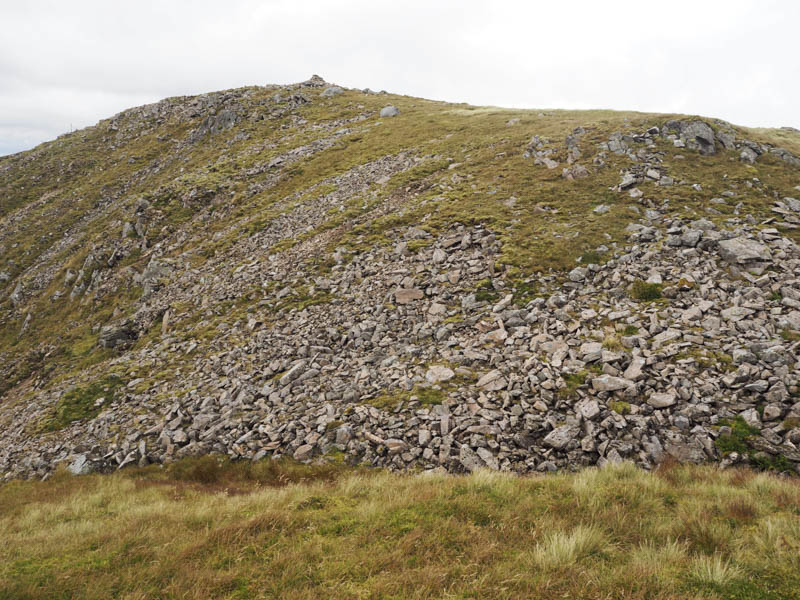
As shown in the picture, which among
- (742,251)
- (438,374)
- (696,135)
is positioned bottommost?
(438,374)

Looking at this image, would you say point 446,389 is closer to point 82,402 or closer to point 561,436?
point 561,436

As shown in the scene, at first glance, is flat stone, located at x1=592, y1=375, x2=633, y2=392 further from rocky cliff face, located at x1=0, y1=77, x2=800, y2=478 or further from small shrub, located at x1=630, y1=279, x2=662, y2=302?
small shrub, located at x1=630, y1=279, x2=662, y2=302

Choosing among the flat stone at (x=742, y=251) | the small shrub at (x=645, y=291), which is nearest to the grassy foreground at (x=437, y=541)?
the small shrub at (x=645, y=291)

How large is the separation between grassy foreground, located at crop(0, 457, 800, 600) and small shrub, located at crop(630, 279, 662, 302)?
7467mm

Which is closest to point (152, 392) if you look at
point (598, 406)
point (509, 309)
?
point (509, 309)

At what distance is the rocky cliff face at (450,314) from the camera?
434 inches

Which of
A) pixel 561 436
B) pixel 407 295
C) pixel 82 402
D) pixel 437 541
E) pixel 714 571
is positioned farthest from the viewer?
pixel 407 295

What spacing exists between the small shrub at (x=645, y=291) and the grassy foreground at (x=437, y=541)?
24.5ft

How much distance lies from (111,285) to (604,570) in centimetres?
3834

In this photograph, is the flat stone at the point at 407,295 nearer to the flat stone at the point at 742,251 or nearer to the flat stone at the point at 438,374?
the flat stone at the point at 438,374

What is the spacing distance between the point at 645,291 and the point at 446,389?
909 centimetres

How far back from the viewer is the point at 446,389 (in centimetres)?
1284

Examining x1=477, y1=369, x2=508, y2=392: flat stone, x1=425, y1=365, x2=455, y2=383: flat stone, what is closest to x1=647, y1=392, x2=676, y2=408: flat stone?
x1=477, y1=369, x2=508, y2=392: flat stone

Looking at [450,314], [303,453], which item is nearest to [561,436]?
[450,314]
